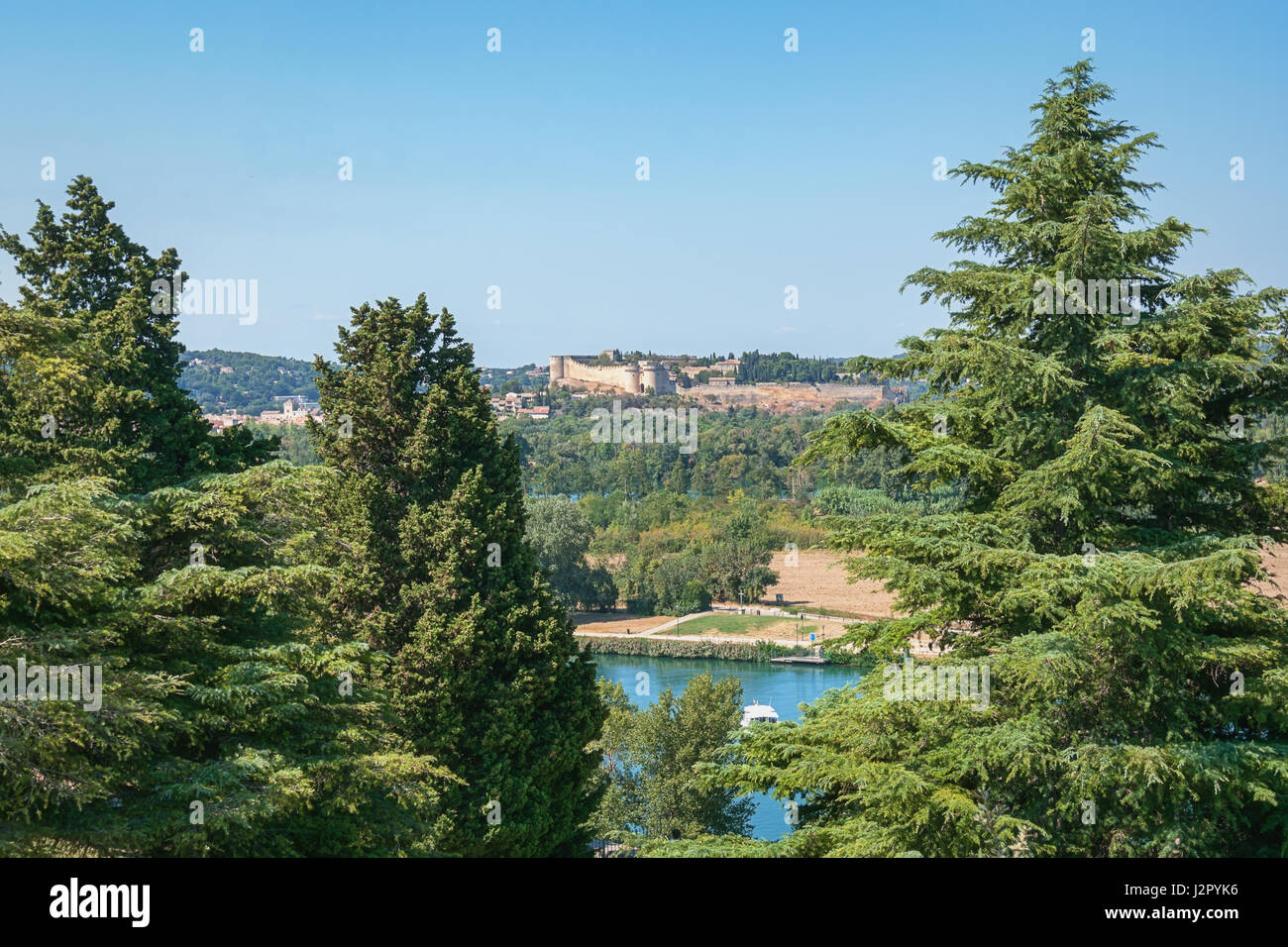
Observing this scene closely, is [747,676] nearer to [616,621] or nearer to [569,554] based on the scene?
[616,621]

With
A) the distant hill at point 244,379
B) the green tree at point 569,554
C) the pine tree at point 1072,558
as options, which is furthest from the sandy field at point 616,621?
the distant hill at point 244,379

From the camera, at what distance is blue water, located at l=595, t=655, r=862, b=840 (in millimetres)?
41875

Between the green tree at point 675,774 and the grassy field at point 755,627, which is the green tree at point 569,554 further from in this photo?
the green tree at point 675,774

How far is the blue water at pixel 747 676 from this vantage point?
137 ft

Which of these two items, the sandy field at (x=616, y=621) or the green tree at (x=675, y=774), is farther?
the sandy field at (x=616, y=621)

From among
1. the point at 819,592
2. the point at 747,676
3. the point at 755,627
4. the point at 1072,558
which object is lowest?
the point at 747,676

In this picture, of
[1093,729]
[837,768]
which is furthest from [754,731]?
[1093,729]

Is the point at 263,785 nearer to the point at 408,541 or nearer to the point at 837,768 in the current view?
the point at 837,768
